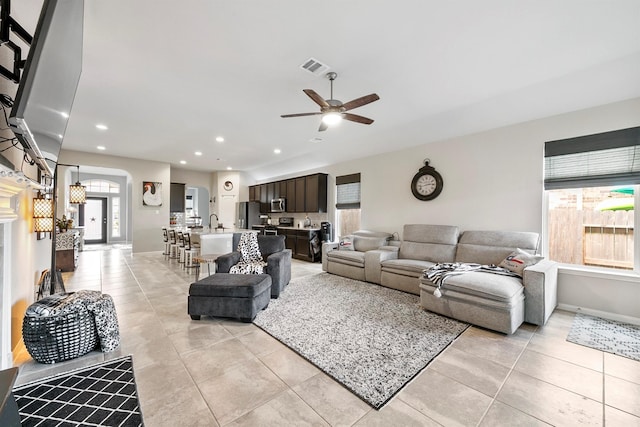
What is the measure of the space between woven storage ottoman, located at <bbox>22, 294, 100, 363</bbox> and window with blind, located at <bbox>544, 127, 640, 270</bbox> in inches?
222

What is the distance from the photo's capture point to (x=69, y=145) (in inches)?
251

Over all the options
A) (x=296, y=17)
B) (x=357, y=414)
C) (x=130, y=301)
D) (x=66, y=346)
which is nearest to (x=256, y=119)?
(x=296, y=17)

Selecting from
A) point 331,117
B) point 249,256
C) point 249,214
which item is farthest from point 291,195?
point 331,117

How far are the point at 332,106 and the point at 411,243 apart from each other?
2938 millimetres

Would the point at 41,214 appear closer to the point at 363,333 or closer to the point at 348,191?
the point at 363,333

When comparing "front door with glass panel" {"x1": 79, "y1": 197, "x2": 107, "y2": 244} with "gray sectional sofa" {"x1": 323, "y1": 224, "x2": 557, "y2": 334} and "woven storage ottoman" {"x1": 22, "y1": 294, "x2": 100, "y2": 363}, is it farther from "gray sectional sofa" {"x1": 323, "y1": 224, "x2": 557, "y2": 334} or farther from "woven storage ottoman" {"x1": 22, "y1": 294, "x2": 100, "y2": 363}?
"woven storage ottoman" {"x1": 22, "y1": 294, "x2": 100, "y2": 363}

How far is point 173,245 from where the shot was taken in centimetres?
699

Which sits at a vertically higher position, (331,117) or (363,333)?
(331,117)

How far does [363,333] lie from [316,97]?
2.53 meters

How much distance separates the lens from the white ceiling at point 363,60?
2090 mm

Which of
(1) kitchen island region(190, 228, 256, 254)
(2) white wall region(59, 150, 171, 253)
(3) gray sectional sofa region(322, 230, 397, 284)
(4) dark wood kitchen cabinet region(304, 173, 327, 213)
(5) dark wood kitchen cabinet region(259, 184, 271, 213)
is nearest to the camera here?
(3) gray sectional sofa region(322, 230, 397, 284)

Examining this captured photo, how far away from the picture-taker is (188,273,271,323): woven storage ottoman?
2912 mm

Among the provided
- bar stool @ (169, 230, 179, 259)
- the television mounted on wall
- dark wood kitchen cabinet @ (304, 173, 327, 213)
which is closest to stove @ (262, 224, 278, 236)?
dark wood kitchen cabinet @ (304, 173, 327, 213)

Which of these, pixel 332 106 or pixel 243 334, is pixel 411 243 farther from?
pixel 243 334
